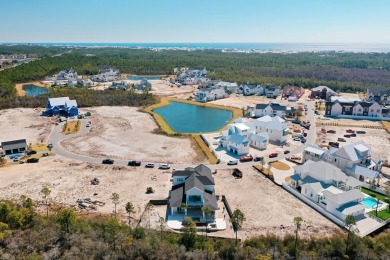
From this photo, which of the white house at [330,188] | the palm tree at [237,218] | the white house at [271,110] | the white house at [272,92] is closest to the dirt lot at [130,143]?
the white house at [330,188]

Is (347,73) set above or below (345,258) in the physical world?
above

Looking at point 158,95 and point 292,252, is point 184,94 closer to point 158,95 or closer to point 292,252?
point 158,95

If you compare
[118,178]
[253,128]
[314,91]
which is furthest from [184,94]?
[118,178]

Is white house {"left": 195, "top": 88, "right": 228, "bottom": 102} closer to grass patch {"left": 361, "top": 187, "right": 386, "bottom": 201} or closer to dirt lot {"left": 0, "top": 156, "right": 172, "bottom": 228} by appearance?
dirt lot {"left": 0, "top": 156, "right": 172, "bottom": 228}

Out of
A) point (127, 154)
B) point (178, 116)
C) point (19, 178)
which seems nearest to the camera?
point (19, 178)

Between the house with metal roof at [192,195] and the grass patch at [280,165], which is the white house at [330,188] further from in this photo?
the house with metal roof at [192,195]

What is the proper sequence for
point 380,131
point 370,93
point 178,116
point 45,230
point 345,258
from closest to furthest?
point 345,258 → point 45,230 → point 380,131 → point 178,116 → point 370,93

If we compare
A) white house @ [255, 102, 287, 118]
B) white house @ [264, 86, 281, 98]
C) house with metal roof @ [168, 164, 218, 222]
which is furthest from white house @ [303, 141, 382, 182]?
white house @ [264, 86, 281, 98]
